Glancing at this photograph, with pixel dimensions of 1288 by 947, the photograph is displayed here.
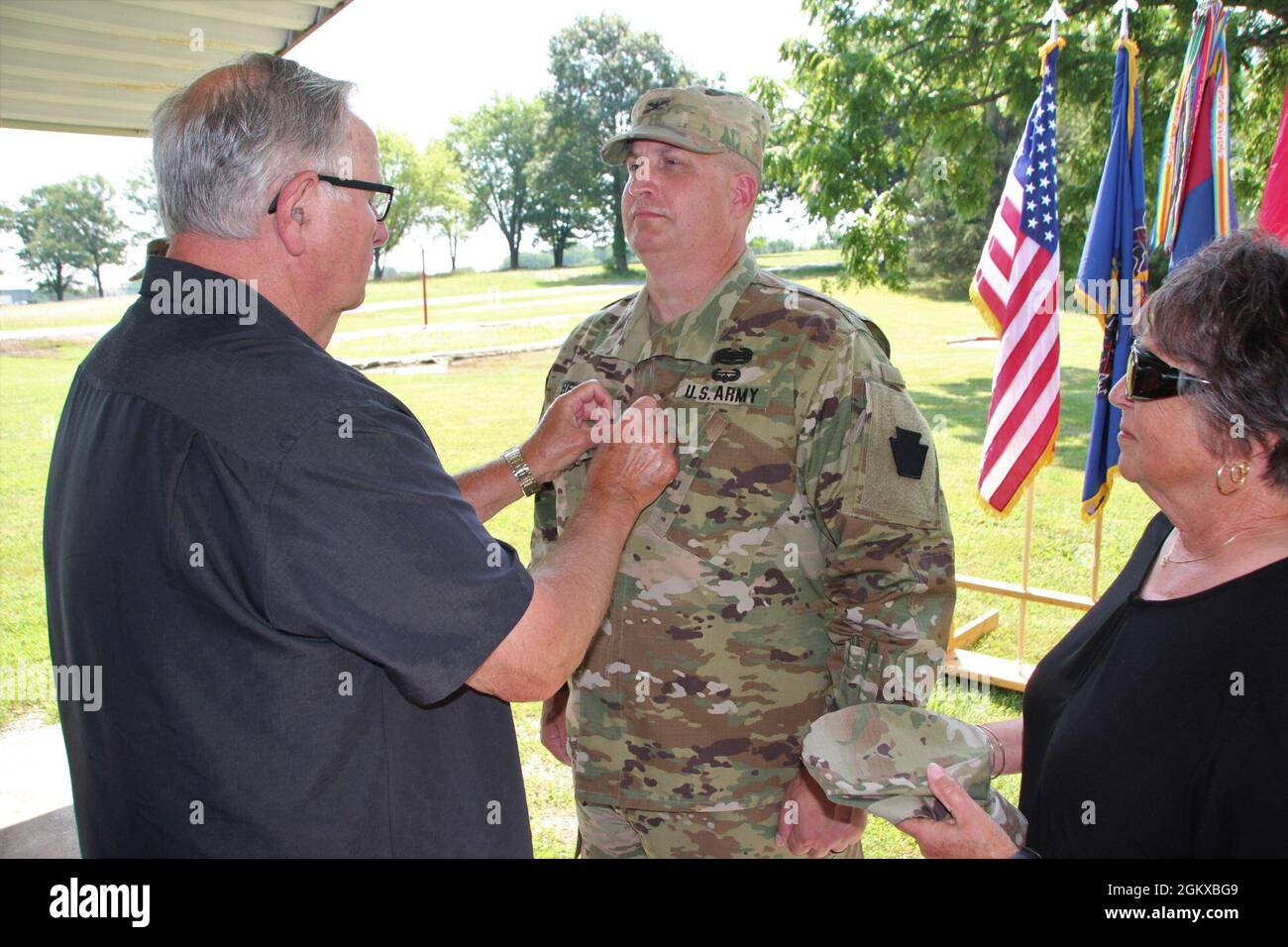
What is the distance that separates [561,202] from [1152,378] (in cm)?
4694

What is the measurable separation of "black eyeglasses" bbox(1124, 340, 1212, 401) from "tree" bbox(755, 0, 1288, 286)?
10.2 metres

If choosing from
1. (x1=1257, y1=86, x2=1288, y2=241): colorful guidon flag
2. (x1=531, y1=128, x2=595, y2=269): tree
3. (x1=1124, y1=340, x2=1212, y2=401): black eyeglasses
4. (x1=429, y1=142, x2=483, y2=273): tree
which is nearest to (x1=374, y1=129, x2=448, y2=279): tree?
(x1=429, y1=142, x2=483, y2=273): tree

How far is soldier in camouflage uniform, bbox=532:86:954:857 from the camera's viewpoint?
8.05 ft

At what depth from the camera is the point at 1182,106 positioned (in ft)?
15.5

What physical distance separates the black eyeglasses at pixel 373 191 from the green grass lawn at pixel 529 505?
3.20 m

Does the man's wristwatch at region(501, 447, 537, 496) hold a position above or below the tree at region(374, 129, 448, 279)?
below

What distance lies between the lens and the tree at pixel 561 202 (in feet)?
153

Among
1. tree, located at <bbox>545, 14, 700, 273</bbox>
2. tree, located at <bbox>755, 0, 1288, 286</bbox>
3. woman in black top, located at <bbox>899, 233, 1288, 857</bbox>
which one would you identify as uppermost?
tree, located at <bbox>545, 14, 700, 273</bbox>

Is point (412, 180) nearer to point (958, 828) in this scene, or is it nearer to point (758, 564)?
point (758, 564)


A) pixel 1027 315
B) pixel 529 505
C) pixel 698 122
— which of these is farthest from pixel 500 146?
pixel 698 122

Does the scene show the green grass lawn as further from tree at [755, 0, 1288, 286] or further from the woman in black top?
tree at [755, 0, 1288, 286]

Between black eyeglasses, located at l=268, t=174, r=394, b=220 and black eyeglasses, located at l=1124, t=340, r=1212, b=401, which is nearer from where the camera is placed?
black eyeglasses, located at l=268, t=174, r=394, b=220
